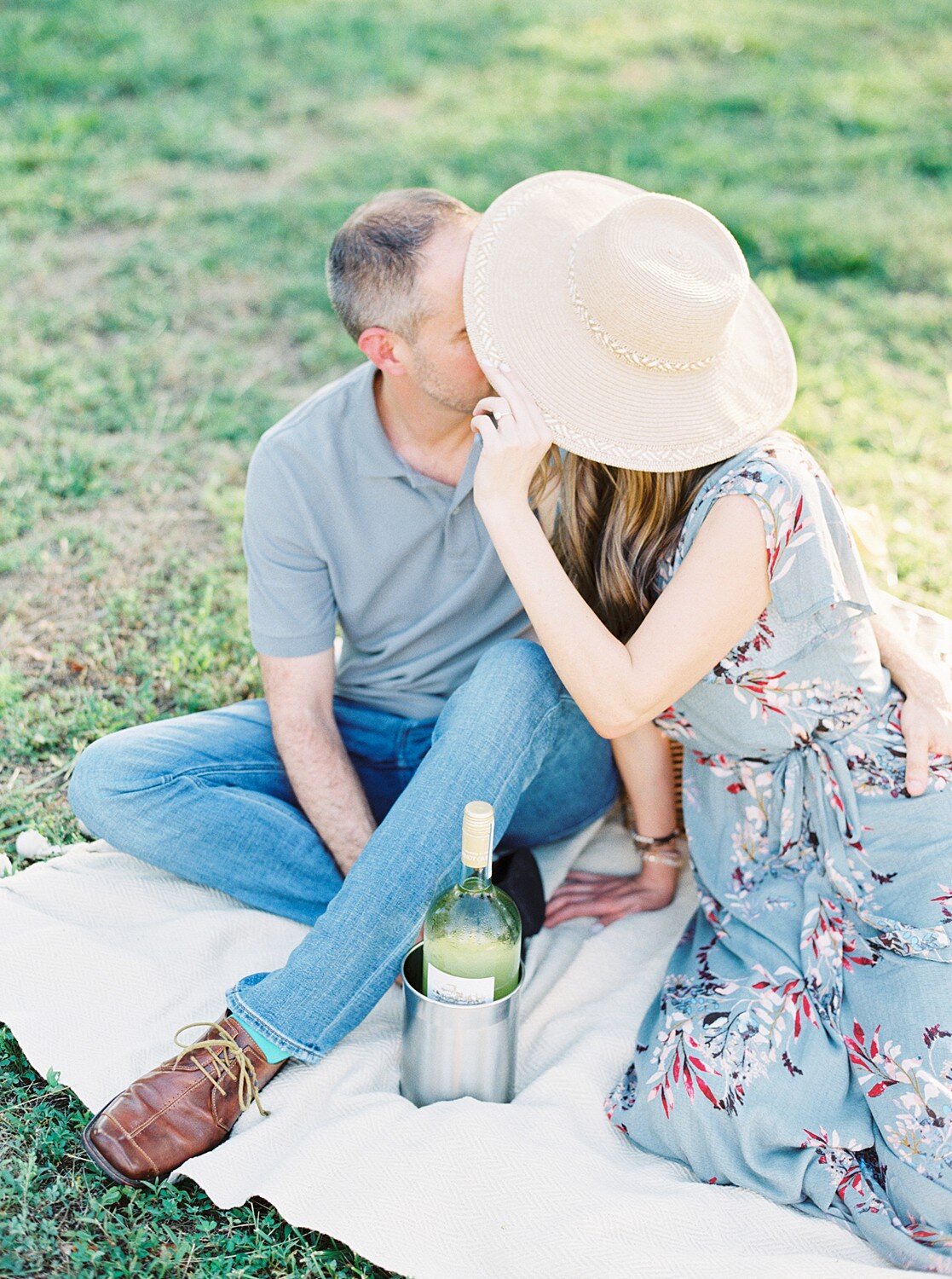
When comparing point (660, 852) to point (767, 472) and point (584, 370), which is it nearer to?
point (767, 472)

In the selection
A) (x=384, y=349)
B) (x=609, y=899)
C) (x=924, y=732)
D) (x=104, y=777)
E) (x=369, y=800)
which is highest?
(x=384, y=349)

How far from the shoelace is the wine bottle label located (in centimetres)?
41

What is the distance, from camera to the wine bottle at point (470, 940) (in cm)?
242

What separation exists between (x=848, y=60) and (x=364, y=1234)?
7.86m

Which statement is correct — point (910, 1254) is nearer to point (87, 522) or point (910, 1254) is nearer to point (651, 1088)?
point (651, 1088)

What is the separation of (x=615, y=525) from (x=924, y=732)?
0.77 meters

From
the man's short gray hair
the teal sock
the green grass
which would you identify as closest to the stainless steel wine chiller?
the teal sock

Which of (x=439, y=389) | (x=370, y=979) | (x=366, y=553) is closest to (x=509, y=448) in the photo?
(x=439, y=389)

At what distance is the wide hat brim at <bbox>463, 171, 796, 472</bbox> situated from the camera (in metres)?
2.54

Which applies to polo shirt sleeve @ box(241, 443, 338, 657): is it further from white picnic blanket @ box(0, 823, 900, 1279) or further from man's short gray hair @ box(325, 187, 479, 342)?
white picnic blanket @ box(0, 823, 900, 1279)

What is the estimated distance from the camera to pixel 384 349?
2963 mm

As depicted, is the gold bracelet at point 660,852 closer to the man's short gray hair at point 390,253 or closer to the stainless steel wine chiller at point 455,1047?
the stainless steel wine chiller at point 455,1047

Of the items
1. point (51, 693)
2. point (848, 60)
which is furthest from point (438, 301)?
point (848, 60)

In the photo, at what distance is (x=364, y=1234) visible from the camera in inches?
91.9
